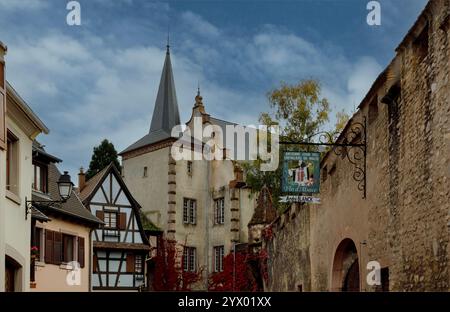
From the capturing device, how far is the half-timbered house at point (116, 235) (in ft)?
128

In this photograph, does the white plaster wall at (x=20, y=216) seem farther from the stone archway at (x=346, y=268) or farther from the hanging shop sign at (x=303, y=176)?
the stone archway at (x=346, y=268)

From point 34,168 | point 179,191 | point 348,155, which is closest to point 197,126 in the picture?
point 179,191

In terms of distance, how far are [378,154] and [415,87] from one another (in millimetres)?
2567

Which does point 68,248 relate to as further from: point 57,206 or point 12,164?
point 12,164

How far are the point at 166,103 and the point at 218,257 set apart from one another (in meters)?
11.3

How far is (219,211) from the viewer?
50000 mm

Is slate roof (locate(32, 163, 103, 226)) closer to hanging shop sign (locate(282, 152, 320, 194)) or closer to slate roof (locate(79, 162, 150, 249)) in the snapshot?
hanging shop sign (locate(282, 152, 320, 194))

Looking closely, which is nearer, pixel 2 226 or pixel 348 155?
pixel 2 226

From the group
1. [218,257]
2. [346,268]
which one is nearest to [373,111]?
[346,268]

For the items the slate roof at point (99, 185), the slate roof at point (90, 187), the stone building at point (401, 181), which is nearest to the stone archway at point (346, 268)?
the stone building at point (401, 181)

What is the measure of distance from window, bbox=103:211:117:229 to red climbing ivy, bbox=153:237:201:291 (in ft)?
16.0

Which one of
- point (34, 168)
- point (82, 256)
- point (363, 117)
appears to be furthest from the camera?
point (82, 256)
